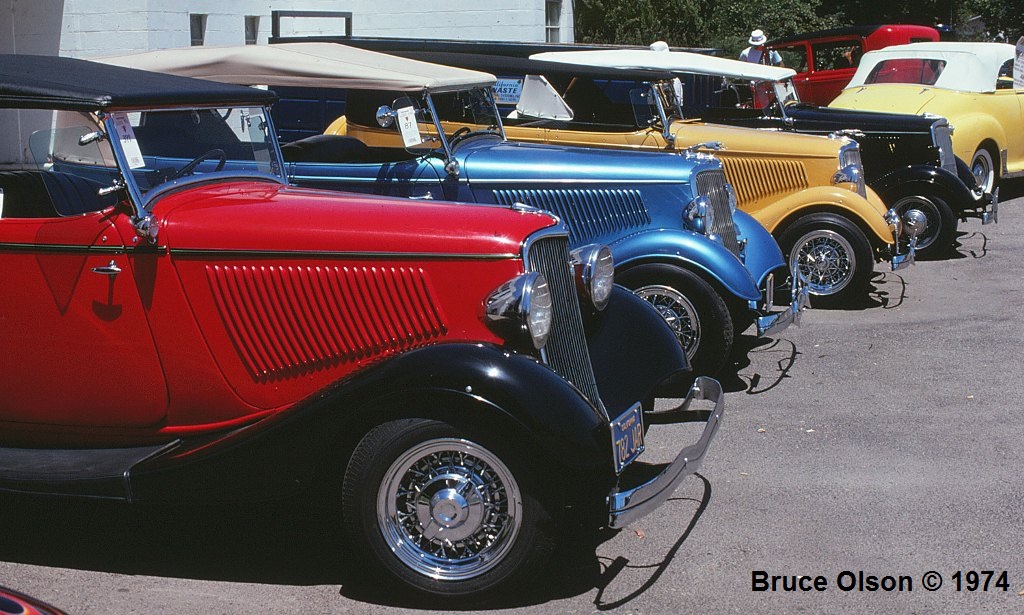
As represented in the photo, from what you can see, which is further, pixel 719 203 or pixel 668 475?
pixel 719 203

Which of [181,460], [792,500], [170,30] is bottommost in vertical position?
[792,500]

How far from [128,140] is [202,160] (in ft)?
1.47

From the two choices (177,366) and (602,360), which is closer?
(177,366)

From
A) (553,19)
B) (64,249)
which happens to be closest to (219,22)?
(553,19)

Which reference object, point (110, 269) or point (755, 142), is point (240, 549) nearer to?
point (110, 269)

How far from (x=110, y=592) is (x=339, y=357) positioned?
1.20 meters

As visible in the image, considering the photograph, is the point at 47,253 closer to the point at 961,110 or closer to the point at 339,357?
the point at 339,357

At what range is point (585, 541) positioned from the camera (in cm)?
448

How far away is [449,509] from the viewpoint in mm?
3883

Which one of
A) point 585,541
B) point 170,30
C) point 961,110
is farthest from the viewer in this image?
point 170,30

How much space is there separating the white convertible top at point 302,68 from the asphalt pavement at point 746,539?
255 centimetres

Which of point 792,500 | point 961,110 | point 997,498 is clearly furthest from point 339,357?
point 961,110

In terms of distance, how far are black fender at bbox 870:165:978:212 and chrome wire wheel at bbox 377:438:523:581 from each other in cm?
778

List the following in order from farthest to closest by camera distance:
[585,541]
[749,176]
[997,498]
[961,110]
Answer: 1. [961,110]
2. [749,176]
3. [997,498]
4. [585,541]
